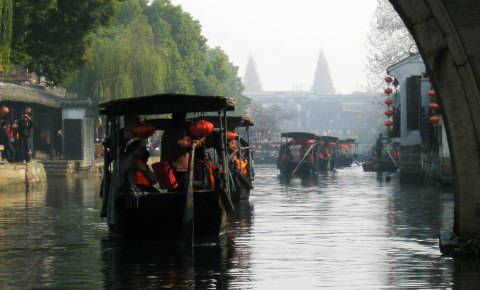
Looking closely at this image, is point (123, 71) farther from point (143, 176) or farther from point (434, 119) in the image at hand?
point (143, 176)

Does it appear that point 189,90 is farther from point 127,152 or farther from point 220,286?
point 220,286

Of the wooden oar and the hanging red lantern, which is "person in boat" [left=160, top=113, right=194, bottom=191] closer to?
the wooden oar

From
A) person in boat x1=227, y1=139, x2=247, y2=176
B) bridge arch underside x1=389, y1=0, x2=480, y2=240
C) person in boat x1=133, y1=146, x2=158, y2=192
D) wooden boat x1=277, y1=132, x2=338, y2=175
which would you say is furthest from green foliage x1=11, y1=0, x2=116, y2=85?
bridge arch underside x1=389, y1=0, x2=480, y2=240

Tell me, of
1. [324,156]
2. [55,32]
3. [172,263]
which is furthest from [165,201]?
[324,156]

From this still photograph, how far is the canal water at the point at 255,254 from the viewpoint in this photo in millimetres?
12477

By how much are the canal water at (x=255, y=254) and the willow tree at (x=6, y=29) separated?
9.32 metres

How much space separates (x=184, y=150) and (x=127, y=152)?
817 mm

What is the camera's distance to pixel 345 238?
59.8ft

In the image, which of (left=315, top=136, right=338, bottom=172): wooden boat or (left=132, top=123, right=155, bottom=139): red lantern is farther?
(left=315, top=136, right=338, bottom=172): wooden boat

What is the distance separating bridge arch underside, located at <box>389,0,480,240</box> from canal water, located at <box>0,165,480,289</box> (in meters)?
1.07

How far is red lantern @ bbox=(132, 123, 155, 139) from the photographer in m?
17.1

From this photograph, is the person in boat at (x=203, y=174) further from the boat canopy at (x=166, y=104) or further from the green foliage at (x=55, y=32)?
the green foliage at (x=55, y=32)

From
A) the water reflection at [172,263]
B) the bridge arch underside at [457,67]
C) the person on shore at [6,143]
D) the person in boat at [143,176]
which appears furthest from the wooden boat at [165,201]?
the person on shore at [6,143]

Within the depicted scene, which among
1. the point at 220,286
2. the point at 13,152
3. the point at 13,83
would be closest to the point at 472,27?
the point at 220,286
